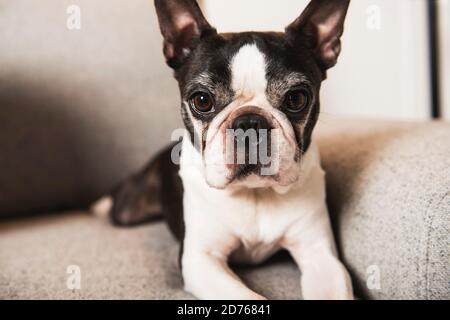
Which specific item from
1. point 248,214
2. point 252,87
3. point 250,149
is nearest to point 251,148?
point 250,149

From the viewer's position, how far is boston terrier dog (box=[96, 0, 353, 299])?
1.31m

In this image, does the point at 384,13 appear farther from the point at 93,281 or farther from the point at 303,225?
the point at 93,281

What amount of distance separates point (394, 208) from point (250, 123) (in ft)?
1.65

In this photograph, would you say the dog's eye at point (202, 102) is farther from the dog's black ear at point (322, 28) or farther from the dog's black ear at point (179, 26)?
the dog's black ear at point (322, 28)

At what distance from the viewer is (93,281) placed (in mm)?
1497

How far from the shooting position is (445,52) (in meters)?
3.23

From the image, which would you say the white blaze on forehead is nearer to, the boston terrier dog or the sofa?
the boston terrier dog

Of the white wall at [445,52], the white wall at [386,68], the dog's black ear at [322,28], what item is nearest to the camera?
the dog's black ear at [322,28]

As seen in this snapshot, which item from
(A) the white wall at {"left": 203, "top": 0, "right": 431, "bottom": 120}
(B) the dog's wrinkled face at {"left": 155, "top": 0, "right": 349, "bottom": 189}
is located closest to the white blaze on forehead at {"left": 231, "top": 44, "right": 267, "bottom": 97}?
(B) the dog's wrinkled face at {"left": 155, "top": 0, "right": 349, "bottom": 189}

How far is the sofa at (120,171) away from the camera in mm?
1352

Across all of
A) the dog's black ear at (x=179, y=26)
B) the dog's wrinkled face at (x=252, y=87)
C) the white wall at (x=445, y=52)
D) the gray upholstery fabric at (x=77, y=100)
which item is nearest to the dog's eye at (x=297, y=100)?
the dog's wrinkled face at (x=252, y=87)
